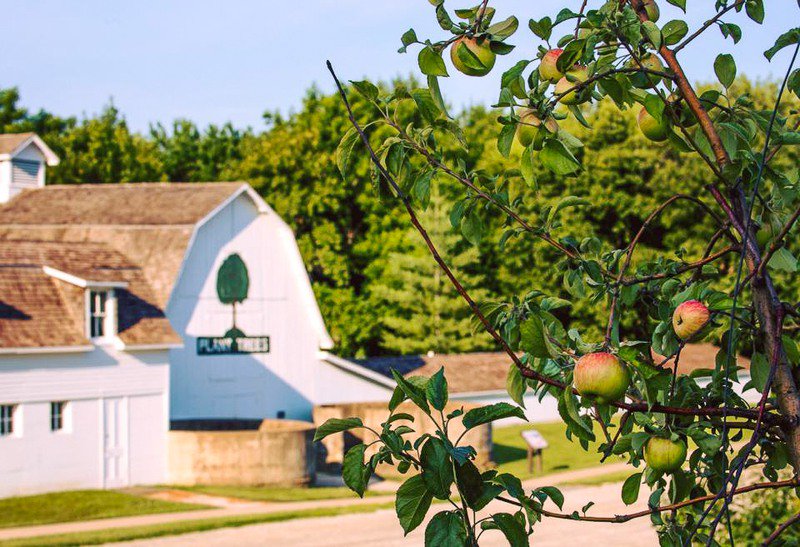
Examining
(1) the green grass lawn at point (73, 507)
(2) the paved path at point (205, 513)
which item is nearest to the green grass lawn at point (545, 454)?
(2) the paved path at point (205, 513)

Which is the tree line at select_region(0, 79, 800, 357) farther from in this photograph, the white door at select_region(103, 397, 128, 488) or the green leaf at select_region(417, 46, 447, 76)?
the green leaf at select_region(417, 46, 447, 76)

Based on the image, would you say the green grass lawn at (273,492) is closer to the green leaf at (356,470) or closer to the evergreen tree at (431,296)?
the green leaf at (356,470)

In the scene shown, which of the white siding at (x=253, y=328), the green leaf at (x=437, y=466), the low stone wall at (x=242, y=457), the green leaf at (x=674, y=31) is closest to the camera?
the green leaf at (x=437, y=466)

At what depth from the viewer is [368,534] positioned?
2200cm

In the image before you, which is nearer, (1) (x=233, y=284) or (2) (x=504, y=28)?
(2) (x=504, y=28)

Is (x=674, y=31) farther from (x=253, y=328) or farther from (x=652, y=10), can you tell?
(x=253, y=328)

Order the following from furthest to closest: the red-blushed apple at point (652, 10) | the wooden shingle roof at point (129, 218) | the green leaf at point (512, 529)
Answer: the wooden shingle roof at point (129, 218)
the red-blushed apple at point (652, 10)
the green leaf at point (512, 529)

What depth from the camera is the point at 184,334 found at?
35688 mm

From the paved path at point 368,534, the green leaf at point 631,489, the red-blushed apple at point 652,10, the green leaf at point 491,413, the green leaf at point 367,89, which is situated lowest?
the paved path at point 368,534

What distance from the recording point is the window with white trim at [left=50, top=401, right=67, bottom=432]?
29250mm

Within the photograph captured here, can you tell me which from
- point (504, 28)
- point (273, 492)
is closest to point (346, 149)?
point (504, 28)

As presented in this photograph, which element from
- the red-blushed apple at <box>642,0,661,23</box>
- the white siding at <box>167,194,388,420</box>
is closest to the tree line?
the white siding at <box>167,194,388,420</box>

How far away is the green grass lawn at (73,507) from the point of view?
24.9 meters

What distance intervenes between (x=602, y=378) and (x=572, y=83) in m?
0.82
